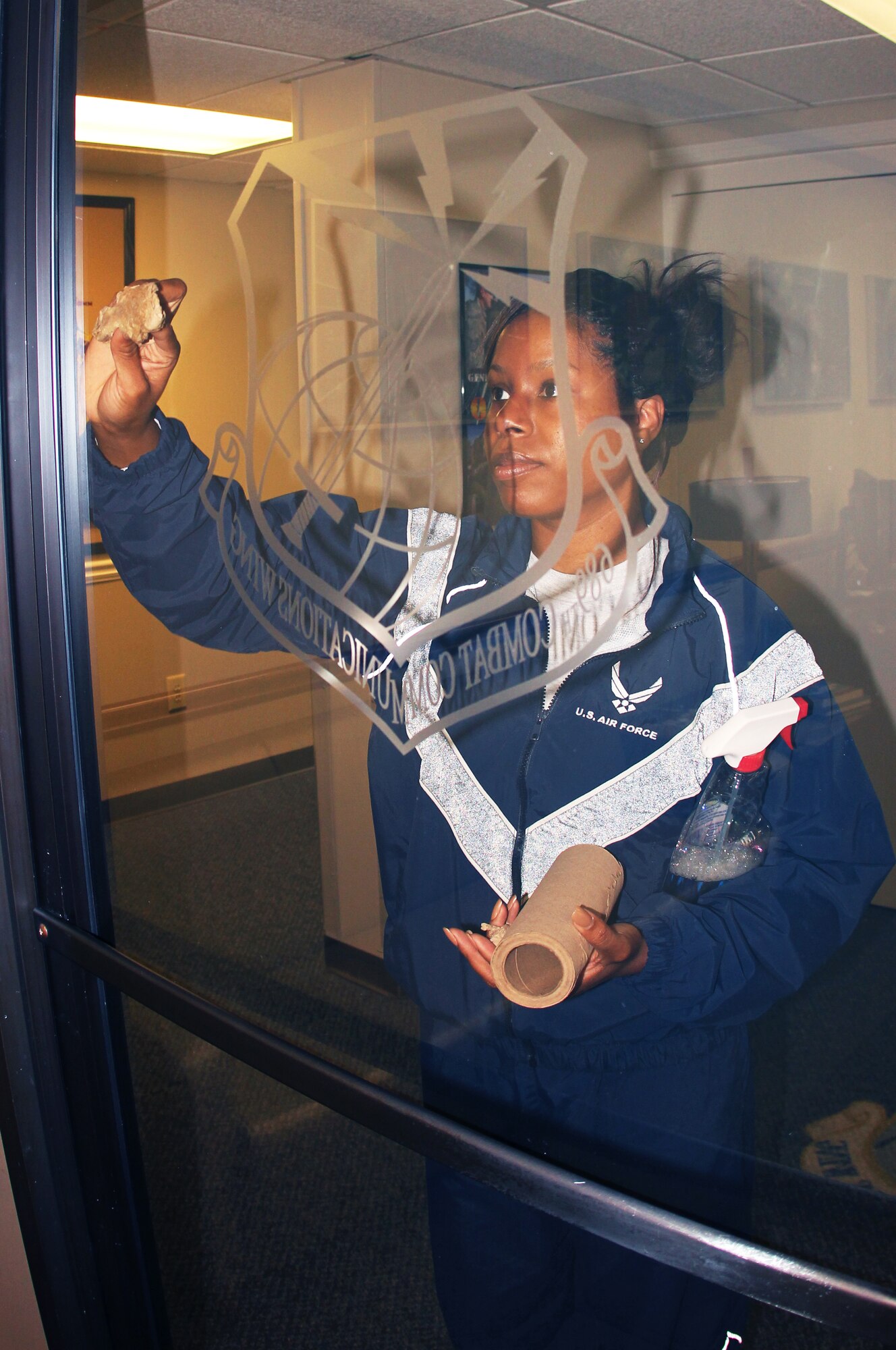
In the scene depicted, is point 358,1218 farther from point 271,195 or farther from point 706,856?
point 271,195

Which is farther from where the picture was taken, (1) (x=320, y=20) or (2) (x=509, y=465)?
(1) (x=320, y=20)

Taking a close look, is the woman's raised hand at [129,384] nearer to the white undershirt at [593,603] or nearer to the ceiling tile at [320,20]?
the ceiling tile at [320,20]

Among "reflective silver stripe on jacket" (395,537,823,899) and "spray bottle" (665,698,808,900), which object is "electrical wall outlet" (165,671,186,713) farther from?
"spray bottle" (665,698,808,900)

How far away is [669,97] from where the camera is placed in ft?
2.09

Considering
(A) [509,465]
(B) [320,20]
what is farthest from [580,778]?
(B) [320,20]

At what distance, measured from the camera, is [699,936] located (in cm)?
76

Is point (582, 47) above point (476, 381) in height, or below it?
above

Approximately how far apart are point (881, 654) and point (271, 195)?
687 mm

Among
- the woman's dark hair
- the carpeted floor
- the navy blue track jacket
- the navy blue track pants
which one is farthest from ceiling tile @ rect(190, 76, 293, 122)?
the navy blue track pants

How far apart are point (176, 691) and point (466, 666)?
0.53 metres

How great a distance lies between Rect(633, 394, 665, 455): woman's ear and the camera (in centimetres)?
65

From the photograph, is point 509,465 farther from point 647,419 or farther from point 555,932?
point 555,932

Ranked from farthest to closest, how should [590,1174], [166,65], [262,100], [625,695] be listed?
[166,65] < [262,100] < [590,1174] < [625,695]

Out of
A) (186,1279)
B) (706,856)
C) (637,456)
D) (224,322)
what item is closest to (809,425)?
(637,456)
